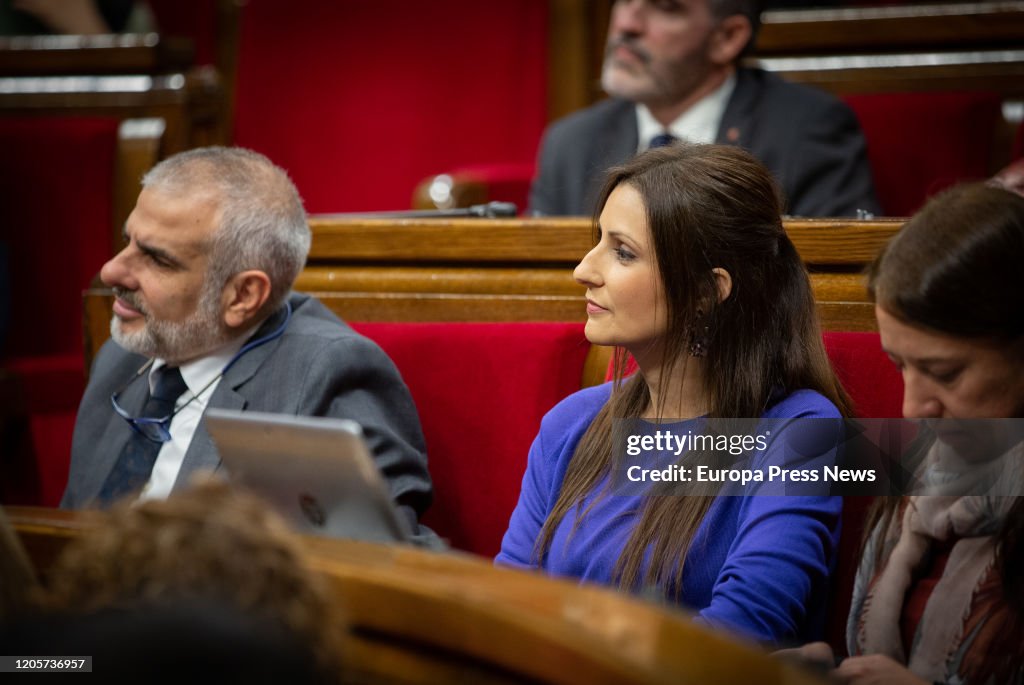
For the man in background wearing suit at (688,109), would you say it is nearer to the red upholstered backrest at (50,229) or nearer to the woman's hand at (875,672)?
the red upholstered backrest at (50,229)

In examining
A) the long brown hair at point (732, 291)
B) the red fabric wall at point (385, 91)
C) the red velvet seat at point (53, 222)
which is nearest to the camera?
the long brown hair at point (732, 291)

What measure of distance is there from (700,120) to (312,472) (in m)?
1.28

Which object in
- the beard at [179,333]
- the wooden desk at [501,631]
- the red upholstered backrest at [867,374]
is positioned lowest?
the beard at [179,333]

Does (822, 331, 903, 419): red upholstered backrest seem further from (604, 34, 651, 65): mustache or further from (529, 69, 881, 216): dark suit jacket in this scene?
(604, 34, 651, 65): mustache

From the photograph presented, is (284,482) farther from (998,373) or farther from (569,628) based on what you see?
(998,373)

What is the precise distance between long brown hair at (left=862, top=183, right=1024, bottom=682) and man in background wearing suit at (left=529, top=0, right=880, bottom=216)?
0.91 m

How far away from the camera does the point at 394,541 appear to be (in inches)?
32.6

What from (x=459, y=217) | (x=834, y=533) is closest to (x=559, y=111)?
(x=459, y=217)

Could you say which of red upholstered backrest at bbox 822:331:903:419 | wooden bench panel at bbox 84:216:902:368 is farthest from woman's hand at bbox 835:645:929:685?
wooden bench panel at bbox 84:216:902:368

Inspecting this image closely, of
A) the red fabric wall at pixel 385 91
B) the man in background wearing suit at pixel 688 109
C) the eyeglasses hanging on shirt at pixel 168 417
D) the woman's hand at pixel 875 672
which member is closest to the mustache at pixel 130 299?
the eyeglasses hanging on shirt at pixel 168 417

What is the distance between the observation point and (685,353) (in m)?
1.12

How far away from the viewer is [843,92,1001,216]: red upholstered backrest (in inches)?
73.7

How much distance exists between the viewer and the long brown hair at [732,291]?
3.59 feet

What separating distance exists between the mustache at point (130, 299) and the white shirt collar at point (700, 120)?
87cm
